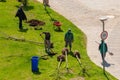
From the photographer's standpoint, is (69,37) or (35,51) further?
(69,37)

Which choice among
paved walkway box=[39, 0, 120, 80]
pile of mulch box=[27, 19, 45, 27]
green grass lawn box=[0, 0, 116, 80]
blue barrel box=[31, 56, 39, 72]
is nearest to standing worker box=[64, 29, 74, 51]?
green grass lawn box=[0, 0, 116, 80]

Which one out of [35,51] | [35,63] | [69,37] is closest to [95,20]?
[69,37]

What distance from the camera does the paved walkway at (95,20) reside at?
3183cm

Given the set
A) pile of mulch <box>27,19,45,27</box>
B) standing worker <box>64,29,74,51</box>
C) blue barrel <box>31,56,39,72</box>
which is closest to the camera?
blue barrel <box>31,56,39,72</box>

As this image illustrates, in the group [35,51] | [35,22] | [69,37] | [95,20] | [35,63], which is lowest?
[35,63]

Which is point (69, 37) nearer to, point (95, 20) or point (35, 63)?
point (35, 63)

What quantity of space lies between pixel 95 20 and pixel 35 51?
11966 mm

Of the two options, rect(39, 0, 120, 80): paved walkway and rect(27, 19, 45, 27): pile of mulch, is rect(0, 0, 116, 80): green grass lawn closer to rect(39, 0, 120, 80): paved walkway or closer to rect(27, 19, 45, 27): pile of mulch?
rect(27, 19, 45, 27): pile of mulch

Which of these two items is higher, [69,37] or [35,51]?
[69,37]

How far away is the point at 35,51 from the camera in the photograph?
105ft

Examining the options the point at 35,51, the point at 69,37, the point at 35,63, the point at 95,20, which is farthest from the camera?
the point at 95,20

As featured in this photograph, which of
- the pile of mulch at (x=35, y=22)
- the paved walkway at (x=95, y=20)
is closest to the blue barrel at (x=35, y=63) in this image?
the paved walkway at (x=95, y=20)

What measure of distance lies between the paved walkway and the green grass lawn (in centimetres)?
81

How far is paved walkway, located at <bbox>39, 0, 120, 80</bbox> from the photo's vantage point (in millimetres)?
31828
